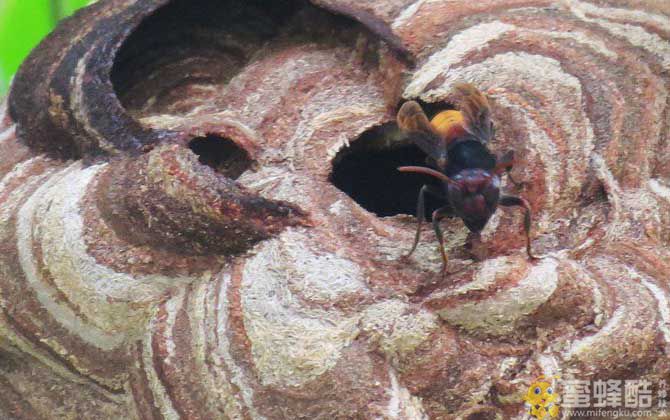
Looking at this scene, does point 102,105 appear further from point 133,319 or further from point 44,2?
point 44,2

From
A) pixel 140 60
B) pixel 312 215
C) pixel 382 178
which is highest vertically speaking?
pixel 140 60

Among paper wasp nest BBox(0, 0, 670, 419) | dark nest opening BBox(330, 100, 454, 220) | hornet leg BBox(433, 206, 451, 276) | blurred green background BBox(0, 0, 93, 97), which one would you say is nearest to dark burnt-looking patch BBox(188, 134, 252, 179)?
paper wasp nest BBox(0, 0, 670, 419)
